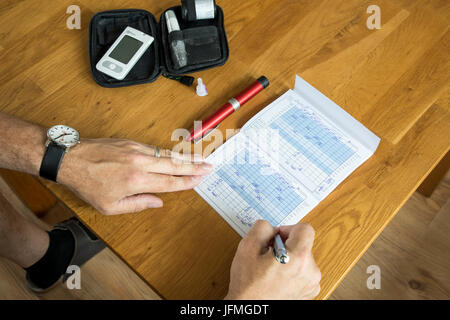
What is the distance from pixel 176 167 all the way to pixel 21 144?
1.17 ft

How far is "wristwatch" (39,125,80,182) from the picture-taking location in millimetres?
821

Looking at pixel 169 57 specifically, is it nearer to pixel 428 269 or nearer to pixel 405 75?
pixel 405 75

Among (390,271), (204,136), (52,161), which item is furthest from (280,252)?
(390,271)

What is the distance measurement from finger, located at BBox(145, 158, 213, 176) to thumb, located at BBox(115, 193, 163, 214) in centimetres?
6

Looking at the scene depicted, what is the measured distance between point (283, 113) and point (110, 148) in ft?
1.36

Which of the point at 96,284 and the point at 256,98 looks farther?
the point at 96,284

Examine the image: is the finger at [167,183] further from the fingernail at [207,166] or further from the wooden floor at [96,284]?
the wooden floor at [96,284]

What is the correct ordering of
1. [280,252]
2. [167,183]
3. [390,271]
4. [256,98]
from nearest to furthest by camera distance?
[280,252], [167,183], [256,98], [390,271]

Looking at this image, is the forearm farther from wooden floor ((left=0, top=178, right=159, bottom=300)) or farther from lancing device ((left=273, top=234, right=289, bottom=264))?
wooden floor ((left=0, top=178, right=159, bottom=300))

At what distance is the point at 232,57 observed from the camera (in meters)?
1.00

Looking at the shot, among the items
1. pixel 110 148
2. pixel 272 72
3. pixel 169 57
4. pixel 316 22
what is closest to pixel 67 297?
pixel 110 148

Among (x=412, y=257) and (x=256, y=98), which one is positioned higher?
(x=256, y=98)

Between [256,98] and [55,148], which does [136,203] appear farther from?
[256,98]

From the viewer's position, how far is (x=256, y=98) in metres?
0.95
